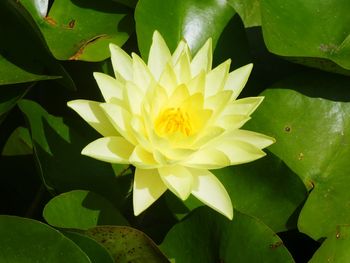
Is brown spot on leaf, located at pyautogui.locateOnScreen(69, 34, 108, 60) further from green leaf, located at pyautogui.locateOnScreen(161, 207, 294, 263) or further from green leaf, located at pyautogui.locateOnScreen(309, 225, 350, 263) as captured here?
green leaf, located at pyautogui.locateOnScreen(309, 225, 350, 263)

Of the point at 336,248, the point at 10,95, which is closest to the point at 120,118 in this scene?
the point at 10,95

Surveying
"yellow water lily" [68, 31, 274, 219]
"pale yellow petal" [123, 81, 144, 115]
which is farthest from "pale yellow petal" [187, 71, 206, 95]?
"pale yellow petal" [123, 81, 144, 115]

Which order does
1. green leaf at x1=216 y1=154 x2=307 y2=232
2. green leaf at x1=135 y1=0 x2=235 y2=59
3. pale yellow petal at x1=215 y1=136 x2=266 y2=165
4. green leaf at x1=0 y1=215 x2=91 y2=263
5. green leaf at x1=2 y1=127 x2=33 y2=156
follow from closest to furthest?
1. green leaf at x1=0 y1=215 x2=91 y2=263
2. pale yellow petal at x1=215 y1=136 x2=266 y2=165
3. green leaf at x1=216 y1=154 x2=307 y2=232
4. green leaf at x1=135 y1=0 x2=235 y2=59
5. green leaf at x1=2 y1=127 x2=33 y2=156

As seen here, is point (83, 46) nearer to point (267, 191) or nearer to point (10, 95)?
point (10, 95)

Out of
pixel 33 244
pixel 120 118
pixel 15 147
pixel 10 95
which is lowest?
pixel 15 147

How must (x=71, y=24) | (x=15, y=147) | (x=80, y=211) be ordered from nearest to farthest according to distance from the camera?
(x=80, y=211)
(x=71, y=24)
(x=15, y=147)

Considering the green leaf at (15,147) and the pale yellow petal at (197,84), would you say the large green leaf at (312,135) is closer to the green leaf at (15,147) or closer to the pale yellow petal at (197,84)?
the pale yellow petal at (197,84)

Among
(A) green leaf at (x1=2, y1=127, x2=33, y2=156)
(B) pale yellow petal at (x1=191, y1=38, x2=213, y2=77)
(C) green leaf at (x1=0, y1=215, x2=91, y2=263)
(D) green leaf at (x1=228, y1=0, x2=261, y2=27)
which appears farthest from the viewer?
(D) green leaf at (x1=228, y1=0, x2=261, y2=27)
